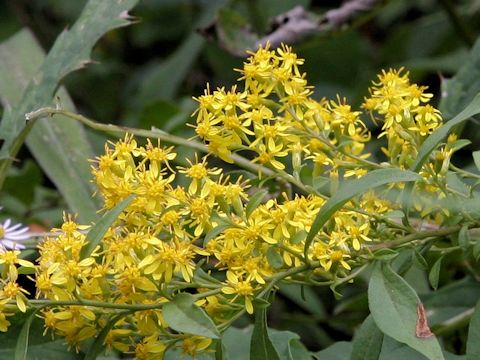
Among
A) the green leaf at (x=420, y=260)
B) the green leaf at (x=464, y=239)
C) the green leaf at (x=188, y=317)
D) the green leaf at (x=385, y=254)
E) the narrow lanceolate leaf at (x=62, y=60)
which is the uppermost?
the narrow lanceolate leaf at (x=62, y=60)

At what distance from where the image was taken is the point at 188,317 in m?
0.84

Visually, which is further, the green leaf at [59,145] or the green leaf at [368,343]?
the green leaf at [59,145]

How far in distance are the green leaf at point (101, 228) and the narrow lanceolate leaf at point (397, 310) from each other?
0.25 meters

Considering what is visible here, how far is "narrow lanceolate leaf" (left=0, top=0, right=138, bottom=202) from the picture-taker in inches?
52.6

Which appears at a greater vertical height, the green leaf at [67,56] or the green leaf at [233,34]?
the green leaf at [67,56]

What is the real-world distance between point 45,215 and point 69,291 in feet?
3.02

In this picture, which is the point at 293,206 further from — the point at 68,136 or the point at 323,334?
the point at 323,334

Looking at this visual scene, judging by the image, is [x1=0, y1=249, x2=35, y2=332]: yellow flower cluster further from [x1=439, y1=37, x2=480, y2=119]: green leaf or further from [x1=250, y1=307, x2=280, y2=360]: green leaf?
[x1=439, y1=37, x2=480, y2=119]: green leaf

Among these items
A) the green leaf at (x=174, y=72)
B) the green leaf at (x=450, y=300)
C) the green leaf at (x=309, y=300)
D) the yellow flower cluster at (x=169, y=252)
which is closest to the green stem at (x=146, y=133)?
the yellow flower cluster at (x=169, y=252)

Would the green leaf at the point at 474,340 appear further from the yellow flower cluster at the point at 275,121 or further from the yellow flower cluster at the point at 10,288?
the yellow flower cluster at the point at 10,288

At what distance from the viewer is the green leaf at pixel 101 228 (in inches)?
34.1

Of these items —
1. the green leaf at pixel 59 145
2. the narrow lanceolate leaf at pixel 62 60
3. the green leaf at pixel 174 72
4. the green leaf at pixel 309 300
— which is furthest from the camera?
the green leaf at pixel 174 72

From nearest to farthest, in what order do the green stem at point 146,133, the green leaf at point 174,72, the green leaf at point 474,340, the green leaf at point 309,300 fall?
the green leaf at point 474,340 < the green stem at point 146,133 < the green leaf at point 309,300 < the green leaf at point 174,72

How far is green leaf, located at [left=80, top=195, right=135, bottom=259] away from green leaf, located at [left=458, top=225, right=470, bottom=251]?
34 centimetres
